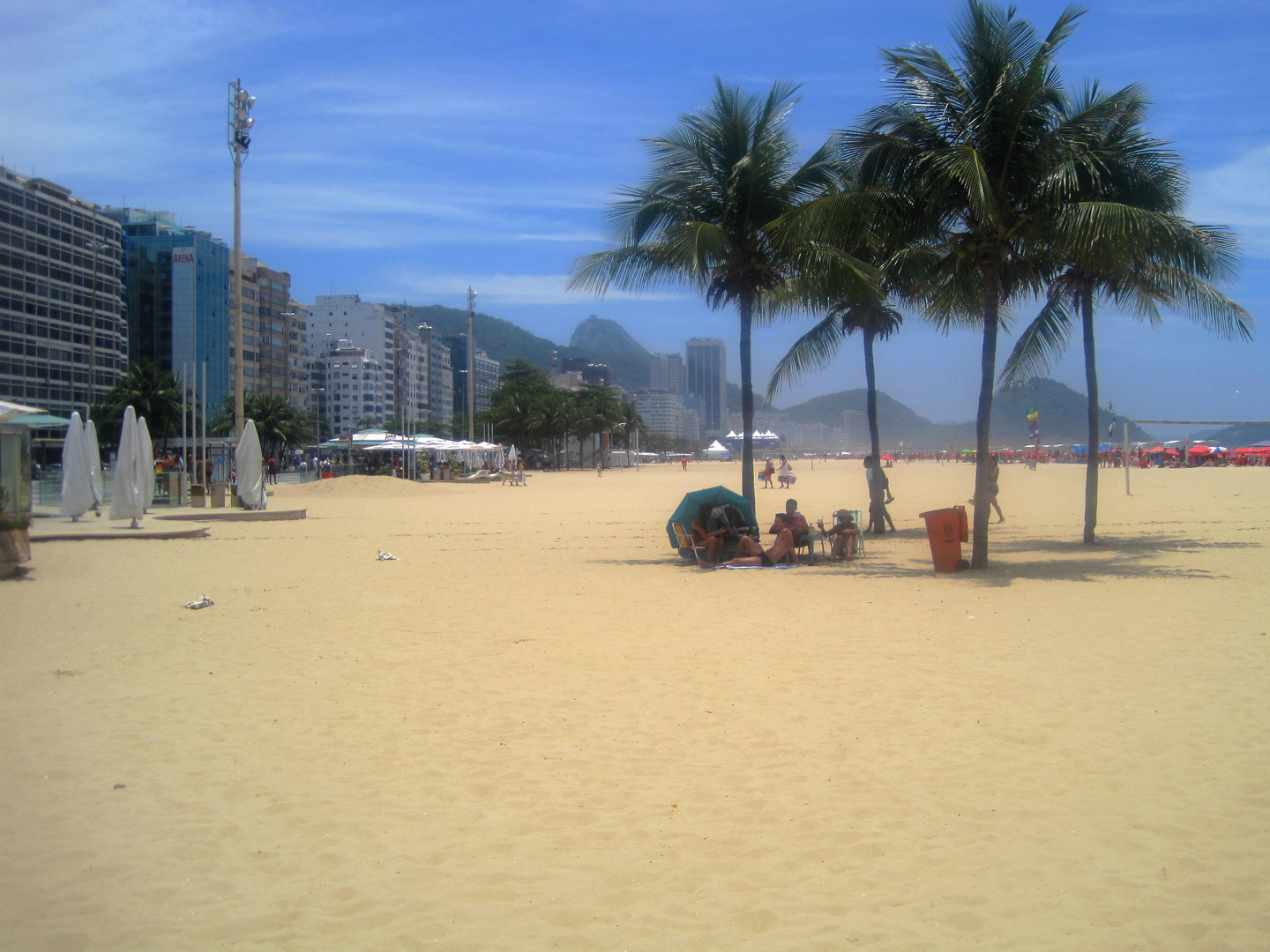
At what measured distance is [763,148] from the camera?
41.8 feet

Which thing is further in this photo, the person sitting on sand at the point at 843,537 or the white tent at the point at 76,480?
the white tent at the point at 76,480

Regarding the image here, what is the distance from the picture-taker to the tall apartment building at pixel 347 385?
137 meters

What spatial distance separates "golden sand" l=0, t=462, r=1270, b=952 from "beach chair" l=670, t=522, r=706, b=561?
241 centimetres

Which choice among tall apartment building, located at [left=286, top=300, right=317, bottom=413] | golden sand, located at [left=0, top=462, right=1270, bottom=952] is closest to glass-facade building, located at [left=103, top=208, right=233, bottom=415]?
tall apartment building, located at [left=286, top=300, right=317, bottom=413]

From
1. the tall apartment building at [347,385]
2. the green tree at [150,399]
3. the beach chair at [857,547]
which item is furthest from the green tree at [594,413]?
the beach chair at [857,547]

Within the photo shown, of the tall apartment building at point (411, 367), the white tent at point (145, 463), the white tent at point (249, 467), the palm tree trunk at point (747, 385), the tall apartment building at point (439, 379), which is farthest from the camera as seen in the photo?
the tall apartment building at point (439, 379)

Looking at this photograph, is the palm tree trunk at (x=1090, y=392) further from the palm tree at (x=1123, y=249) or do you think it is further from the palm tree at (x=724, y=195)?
the palm tree at (x=724, y=195)

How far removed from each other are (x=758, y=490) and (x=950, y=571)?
2516 cm

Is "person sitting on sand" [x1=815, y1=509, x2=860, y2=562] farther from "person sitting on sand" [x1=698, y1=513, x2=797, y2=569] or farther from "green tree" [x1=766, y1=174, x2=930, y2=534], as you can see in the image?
"green tree" [x1=766, y1=174, x2=930, y2=534]

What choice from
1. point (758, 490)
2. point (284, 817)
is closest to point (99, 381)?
point (758, 490)

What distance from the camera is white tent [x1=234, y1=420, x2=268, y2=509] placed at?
20.6 metres

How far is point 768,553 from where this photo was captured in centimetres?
1213

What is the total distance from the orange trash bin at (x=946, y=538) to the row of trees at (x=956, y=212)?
35 cm

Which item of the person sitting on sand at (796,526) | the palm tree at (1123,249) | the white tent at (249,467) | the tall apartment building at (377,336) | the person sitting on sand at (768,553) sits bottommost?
the person sitting on sand at (768,553)
